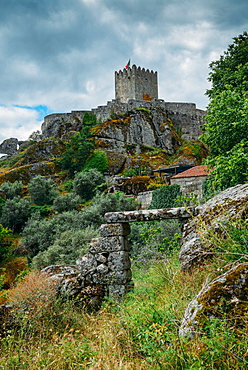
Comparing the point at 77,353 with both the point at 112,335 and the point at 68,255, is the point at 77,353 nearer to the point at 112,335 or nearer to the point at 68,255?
the point at 112,335

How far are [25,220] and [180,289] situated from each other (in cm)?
2010

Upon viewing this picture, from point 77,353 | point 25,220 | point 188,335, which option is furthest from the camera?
point 25,220

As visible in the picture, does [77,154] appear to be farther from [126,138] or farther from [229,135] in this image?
[229,135]

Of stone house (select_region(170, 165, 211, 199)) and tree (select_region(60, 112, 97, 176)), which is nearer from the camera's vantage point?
stone house (select_region(170, 165, 211, 199))

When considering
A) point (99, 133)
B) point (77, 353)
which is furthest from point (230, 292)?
point (99, 133)

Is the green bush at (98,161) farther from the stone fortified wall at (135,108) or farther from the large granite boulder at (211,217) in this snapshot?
the large granite boulder at (211,217)

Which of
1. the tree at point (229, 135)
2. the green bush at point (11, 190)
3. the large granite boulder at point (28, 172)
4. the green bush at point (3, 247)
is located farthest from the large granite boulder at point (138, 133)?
the tree at point (229, 135)

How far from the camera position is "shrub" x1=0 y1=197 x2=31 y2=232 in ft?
69.9

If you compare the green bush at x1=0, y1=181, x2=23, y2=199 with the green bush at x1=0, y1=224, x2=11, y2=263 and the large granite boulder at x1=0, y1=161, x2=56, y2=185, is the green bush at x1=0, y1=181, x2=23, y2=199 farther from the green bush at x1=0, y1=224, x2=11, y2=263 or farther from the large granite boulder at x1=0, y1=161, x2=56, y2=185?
Answer: the green bush at x1=0, y1=224, x2=11, y2=263

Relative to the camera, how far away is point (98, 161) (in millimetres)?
31812

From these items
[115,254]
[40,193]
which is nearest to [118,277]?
[115,254]

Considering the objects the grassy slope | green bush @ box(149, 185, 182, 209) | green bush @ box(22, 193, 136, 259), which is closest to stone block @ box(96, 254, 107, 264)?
the grassy slope

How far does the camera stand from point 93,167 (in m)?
31.2

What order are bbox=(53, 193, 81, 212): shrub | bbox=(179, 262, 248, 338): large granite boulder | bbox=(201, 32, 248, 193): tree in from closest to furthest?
1. bbox=(179, 262, 248, 338): large granite boulder
2. bbox=(201, 32, 248, 193): tree
3. bbox=(53, 193, 81, 212): shrub
